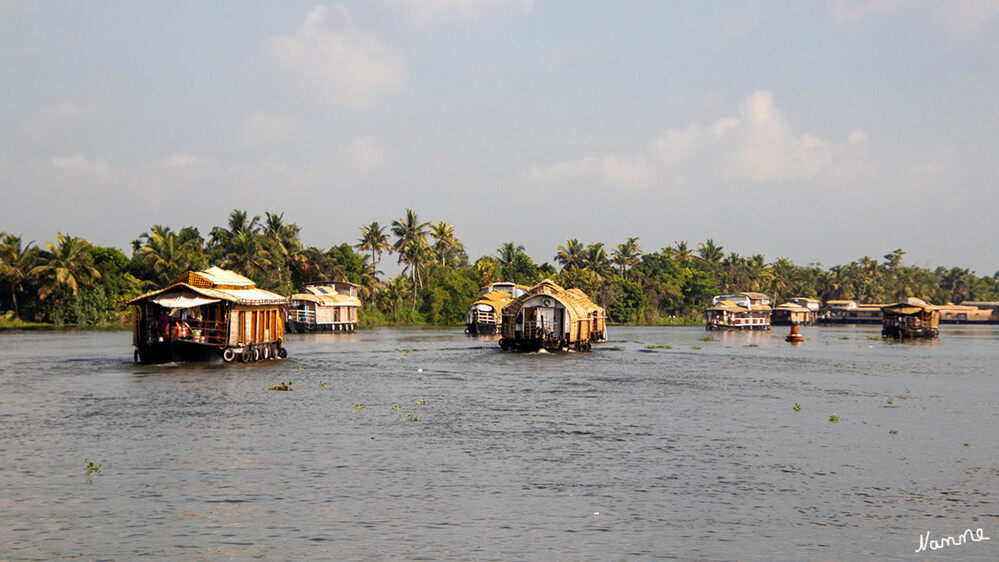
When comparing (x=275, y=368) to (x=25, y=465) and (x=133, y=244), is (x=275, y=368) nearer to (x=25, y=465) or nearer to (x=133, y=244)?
(x=25, y=465)

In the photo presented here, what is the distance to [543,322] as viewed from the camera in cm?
6644

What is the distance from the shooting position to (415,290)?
132 metres

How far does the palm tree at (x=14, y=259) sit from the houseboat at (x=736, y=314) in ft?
295

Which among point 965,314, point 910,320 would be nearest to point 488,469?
point 910,320

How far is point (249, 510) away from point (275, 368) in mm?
33458

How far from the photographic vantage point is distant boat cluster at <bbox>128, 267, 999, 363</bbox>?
47969mm

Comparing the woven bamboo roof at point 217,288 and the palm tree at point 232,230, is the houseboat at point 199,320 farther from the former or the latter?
the palm tree at point 232,230

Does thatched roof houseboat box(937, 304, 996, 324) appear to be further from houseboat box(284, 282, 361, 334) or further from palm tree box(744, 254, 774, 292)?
houseboat box(284, 282, 361, 334)

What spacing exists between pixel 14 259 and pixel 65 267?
19.2 ft

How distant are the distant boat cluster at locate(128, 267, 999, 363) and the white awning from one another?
0.05 meters

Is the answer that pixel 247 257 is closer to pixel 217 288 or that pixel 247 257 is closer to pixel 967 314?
pixel 217 288

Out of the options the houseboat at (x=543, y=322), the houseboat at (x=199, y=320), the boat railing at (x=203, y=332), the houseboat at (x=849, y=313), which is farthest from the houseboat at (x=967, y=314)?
the boat railing at (x=203, y=332)
